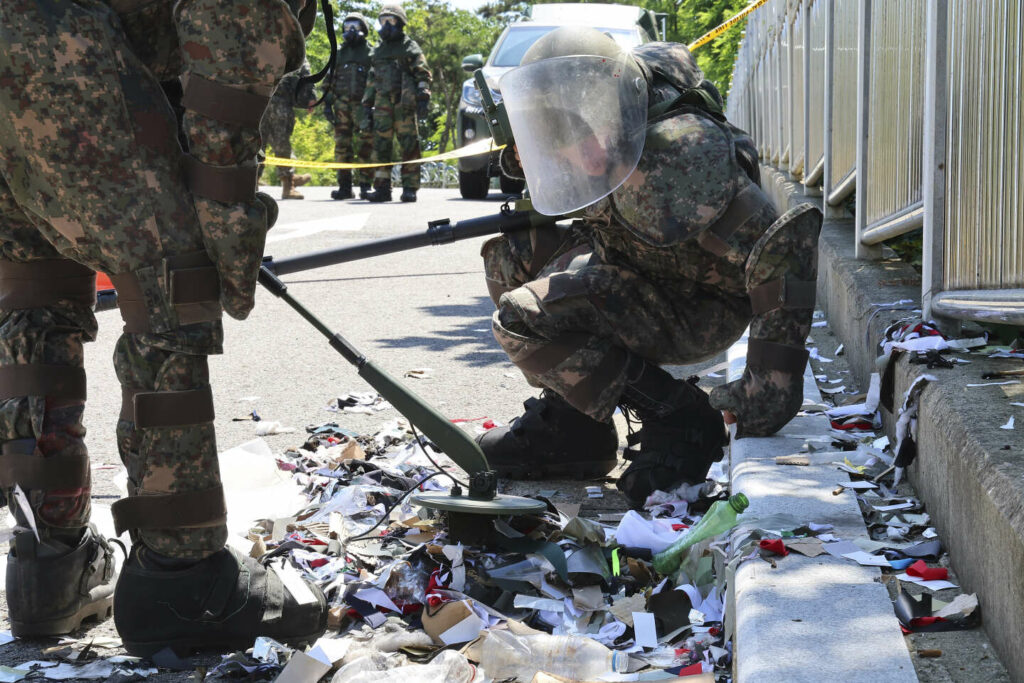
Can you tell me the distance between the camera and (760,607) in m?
2.05

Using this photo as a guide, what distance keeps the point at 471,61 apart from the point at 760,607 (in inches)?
440

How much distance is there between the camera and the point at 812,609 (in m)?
2.03

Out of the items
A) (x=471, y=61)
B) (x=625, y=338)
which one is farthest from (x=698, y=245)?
(x=471, y=61)

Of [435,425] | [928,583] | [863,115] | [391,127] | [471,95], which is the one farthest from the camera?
[391,127]

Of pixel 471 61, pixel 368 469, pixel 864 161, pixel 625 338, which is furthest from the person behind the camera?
pixel 471 61

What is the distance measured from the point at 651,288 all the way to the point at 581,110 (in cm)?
62

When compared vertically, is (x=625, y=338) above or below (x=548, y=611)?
above

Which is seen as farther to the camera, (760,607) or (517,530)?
(517,530)

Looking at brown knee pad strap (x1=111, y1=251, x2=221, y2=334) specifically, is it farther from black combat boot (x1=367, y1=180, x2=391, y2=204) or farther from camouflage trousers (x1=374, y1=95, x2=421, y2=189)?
camouflage trousers (x1=374, y1=95, x2=421, y2=189)

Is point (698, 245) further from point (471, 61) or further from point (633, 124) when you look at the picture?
point (471, 61)

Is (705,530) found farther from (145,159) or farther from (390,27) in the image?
(390,27)

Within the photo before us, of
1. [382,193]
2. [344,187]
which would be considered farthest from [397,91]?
[382,193]

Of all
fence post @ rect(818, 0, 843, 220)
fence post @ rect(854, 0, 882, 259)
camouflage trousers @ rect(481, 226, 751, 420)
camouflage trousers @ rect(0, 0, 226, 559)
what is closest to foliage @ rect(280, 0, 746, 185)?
fence post @ rect(818, 0, 843, 220)

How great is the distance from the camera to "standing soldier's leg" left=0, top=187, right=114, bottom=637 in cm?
254
